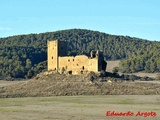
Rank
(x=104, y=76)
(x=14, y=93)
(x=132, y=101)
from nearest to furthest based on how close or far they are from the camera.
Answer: (x=132, y=101), (x=14, y=93), (x=104, y=76)

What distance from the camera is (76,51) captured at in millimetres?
114688

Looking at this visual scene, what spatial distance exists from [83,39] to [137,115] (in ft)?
451

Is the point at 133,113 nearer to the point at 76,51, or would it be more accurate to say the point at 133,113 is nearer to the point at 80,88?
the point at 80,88

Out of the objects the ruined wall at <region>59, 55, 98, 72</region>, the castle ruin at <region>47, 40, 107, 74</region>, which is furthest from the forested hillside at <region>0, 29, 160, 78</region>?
the ruined wall at <region>59, 55, 98, 72</region>

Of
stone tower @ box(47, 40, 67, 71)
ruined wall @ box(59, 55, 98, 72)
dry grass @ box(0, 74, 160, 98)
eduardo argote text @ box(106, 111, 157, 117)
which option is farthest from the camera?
stone tower @ box(47, 40, 67, 71)

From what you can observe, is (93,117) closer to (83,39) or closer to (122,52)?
(122,52)

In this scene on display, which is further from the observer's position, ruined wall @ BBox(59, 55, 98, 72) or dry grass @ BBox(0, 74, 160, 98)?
ruined wall @ BBox(59, 55, 98, 72)

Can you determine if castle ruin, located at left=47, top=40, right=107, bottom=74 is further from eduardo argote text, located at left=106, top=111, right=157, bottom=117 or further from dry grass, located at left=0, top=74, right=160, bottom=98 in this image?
eduardo argote text, located at left=106, top=111, right=157, bottom=117

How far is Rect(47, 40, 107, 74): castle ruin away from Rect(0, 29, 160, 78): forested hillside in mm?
23257

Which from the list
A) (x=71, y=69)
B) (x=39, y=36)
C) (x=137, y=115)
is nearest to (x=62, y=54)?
(x=71, y=69)

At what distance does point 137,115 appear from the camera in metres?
29.9

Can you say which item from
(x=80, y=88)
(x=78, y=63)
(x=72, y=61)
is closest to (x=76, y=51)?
(x=72, y=61)

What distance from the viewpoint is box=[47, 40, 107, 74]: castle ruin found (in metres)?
57.9

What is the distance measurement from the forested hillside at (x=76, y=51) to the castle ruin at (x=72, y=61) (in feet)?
76.3
